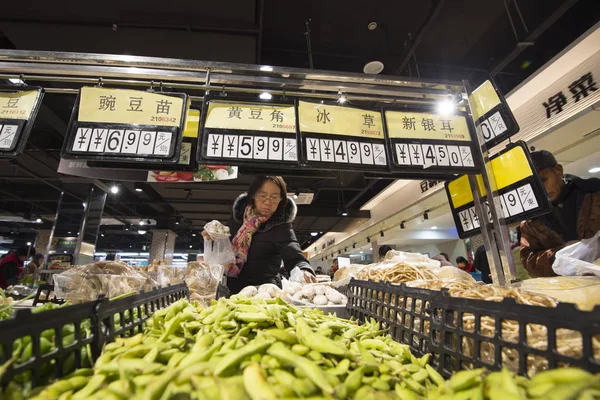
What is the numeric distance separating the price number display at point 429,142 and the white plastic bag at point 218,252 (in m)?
1.64

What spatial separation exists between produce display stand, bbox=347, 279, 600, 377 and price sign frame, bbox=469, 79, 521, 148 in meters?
1.21

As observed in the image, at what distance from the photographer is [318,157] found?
1.51m

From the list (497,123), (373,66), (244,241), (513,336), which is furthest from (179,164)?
(373,66)

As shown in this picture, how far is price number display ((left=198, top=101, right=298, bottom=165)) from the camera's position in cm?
147

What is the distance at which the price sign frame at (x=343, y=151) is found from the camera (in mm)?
1505

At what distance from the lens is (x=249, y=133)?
1525 mm

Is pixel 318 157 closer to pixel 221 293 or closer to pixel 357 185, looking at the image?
pixel 221 293

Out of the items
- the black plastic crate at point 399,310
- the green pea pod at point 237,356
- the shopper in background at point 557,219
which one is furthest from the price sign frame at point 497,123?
the green pea pod at point 237,356

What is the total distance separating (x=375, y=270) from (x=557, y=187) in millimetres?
1763

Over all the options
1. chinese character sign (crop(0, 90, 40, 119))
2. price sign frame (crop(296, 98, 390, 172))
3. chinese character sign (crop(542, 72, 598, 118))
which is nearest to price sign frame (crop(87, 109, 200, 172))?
chinese character sign (crop(0, 90, 40, 119))

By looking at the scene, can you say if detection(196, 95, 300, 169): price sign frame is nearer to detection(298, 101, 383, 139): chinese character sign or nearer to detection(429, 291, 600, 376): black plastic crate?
detection(298, 101, 383, 139): chinese character sign

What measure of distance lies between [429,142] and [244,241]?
1.83m

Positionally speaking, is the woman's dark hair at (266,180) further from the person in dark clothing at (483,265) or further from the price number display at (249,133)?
the person in dark clothing at (483,265)

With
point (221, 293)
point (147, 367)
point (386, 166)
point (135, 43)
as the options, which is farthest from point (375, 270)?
point (135, 43)
